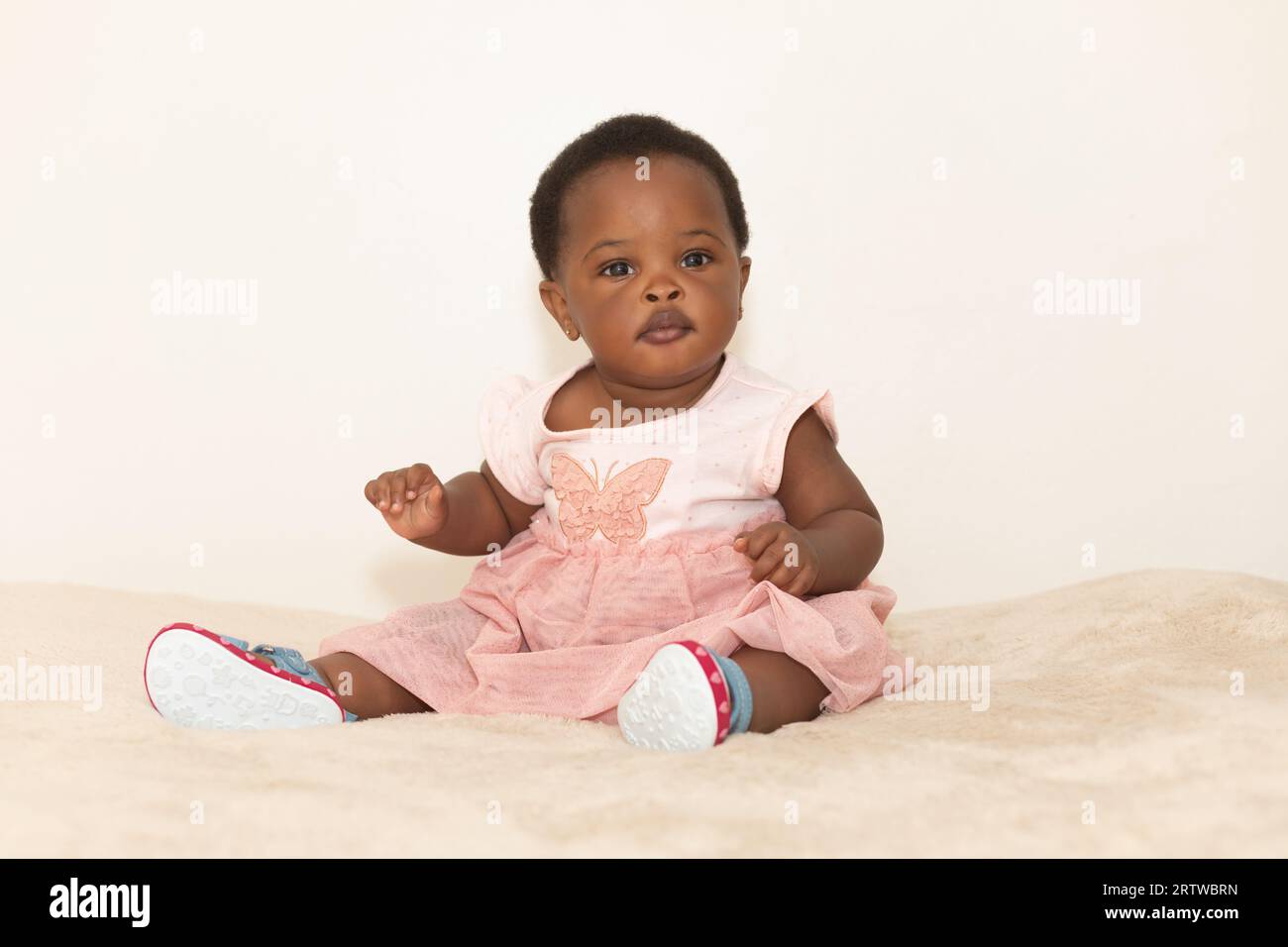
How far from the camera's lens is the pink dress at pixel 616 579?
4.79ft

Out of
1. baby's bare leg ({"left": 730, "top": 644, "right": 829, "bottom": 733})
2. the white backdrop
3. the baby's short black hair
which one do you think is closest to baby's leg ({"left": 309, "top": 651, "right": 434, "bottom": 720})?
baby's bare leg ({"left": 730, "top": 644, "right": 829, "bottom": 733})

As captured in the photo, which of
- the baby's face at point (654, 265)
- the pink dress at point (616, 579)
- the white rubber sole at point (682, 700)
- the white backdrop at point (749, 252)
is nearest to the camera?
the white rubber sole at point (682, 700)

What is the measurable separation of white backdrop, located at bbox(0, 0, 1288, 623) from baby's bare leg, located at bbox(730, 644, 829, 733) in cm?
89

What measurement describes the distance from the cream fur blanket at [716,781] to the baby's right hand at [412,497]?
9.6 inches

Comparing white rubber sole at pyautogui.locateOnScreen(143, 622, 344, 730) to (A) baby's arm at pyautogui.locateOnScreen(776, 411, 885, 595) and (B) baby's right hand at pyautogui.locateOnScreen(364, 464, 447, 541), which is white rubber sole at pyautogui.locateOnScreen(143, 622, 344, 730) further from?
(A) baby's arm at pyautogui.locateOnScreen(776, 411, 885, 595)

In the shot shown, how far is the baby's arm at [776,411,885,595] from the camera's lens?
150 centimetres

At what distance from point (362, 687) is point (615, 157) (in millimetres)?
715

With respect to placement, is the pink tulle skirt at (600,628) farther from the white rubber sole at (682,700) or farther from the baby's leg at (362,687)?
the white rubber sole at (682,700)

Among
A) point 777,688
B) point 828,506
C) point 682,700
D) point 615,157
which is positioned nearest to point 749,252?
point 615,157

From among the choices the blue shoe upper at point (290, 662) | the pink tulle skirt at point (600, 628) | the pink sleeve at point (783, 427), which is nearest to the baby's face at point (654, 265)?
the pink sleeve at point (783, 427)

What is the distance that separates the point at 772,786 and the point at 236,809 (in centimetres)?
42

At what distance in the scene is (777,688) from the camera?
136 cm

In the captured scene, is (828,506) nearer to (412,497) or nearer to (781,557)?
(781,557)

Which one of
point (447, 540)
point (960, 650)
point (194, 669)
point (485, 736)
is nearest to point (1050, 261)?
point (960, 650)
